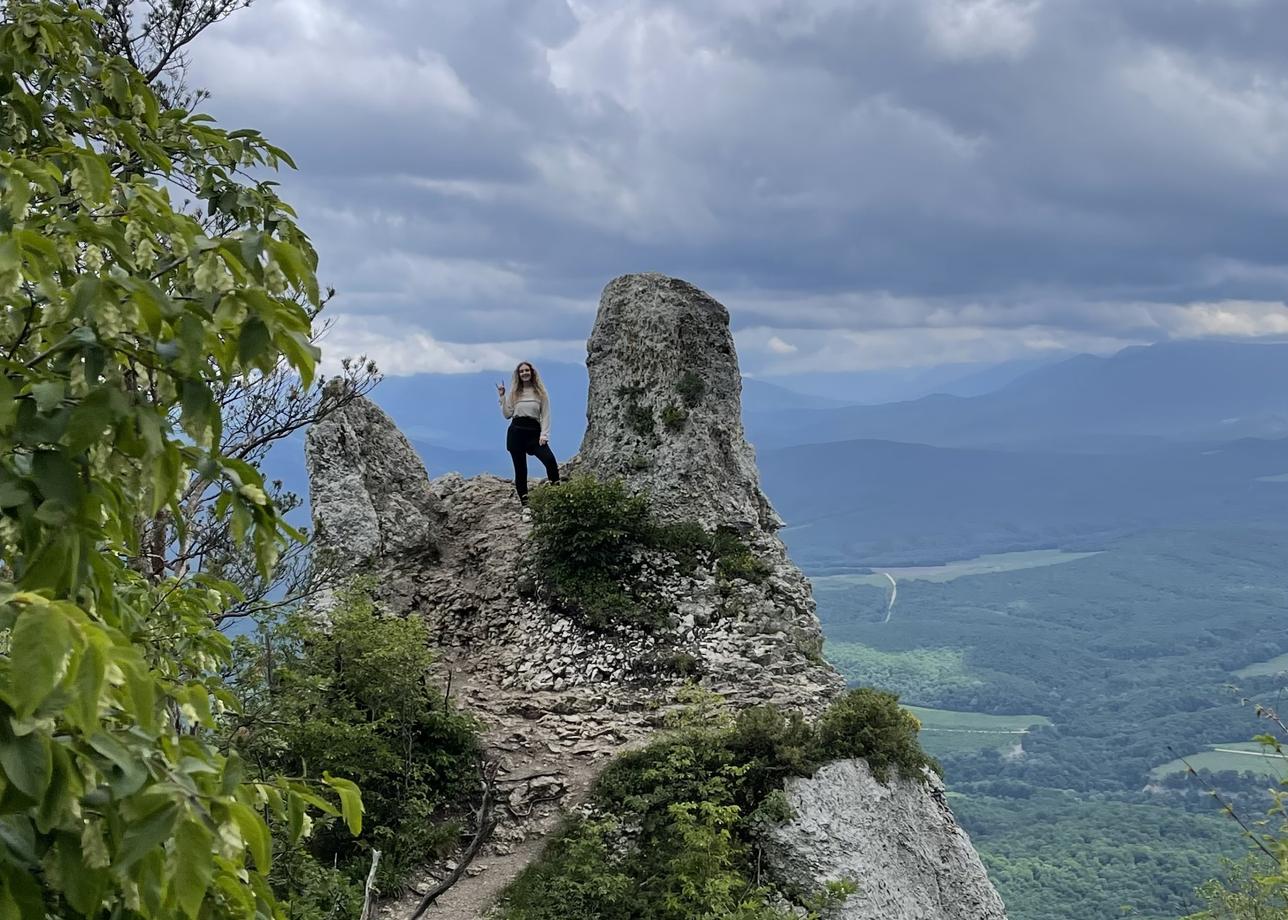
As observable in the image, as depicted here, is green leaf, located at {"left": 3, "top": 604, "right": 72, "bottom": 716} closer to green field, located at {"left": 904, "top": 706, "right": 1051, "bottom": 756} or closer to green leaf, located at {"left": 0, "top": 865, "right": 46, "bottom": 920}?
green leaf, located at {"left": 0, "top": 865, "right": 46, "bottom": 920}

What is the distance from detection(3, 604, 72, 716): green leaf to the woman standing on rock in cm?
1897

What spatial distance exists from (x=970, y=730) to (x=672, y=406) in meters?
177

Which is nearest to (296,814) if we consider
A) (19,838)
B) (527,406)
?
(19,838)

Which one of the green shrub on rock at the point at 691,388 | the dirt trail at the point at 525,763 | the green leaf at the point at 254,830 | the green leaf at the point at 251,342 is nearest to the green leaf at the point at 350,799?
the green leaf at the point at 254,830

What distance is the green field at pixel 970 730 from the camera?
164 meters

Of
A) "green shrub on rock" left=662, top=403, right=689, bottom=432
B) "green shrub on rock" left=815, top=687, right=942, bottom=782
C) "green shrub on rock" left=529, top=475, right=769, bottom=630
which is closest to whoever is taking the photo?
"green shrub on rock" left=815, top=687, right=942, bottom=782

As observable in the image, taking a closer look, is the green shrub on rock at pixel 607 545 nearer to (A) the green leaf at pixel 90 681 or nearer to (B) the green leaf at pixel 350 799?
(B) the green leaf at pixel 350 799

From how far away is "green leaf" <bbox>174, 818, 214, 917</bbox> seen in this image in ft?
7.90

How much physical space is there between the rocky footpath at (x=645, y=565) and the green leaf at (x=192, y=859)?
12.6m

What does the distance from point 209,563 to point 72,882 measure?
13.1 metres

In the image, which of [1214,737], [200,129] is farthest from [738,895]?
[1214,737]

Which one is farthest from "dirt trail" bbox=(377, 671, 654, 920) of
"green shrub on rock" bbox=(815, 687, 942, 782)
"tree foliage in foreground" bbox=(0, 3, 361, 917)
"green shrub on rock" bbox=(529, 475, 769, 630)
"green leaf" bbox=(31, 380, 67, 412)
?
"green leaf" bbox=(31, 380, 67, 412)

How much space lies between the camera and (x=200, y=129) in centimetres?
582

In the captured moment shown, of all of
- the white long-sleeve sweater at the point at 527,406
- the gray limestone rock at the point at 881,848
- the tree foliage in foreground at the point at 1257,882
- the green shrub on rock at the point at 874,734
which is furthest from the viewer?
the white long-sleeve sweater at the point at 527,406
